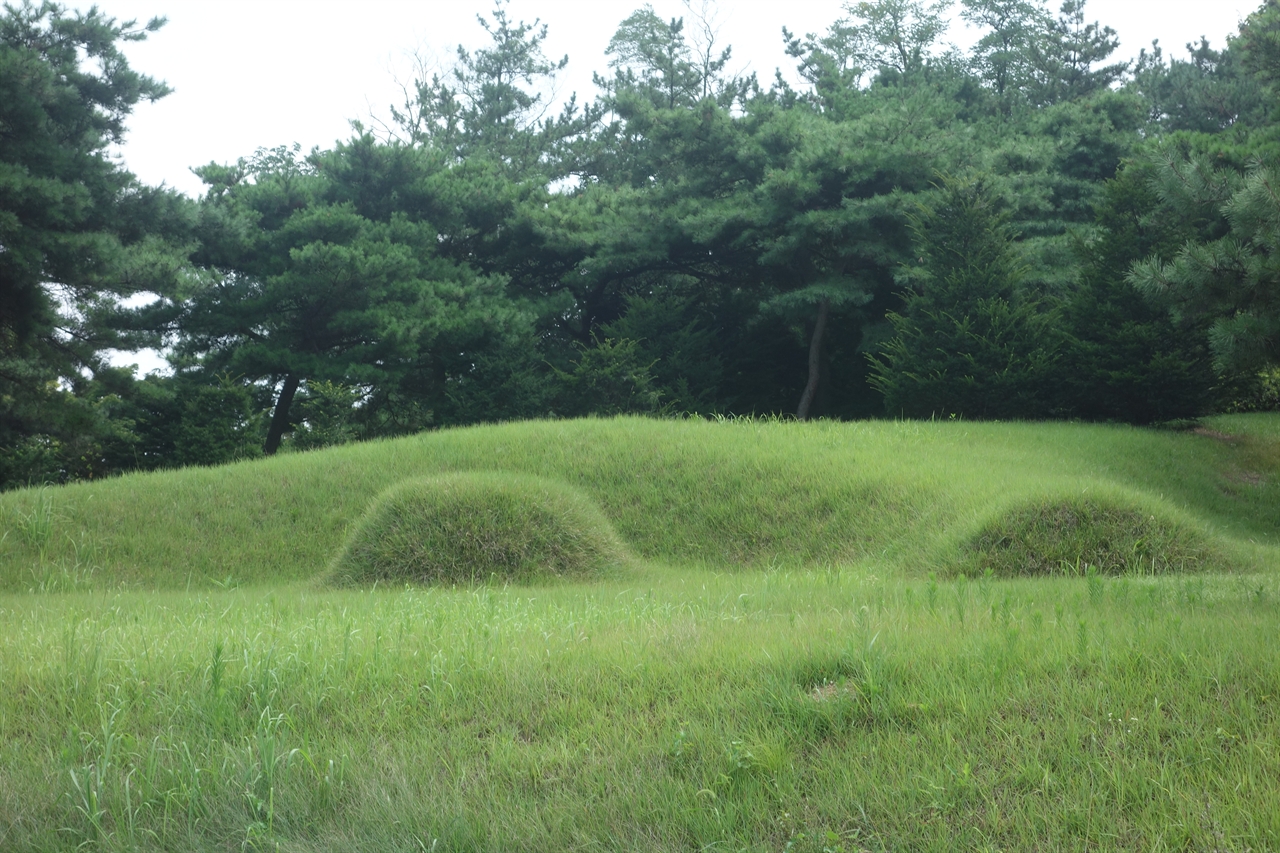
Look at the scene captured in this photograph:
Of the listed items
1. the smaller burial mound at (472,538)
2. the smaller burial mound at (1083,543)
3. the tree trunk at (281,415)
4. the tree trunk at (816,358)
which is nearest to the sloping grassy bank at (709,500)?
the smaller burial mound at (1083,543)

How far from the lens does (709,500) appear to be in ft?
41.2

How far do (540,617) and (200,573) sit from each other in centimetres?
668

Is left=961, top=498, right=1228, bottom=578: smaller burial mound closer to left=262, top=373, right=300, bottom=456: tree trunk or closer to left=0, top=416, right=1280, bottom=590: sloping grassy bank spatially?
left=0, top=416, right=1280, bottom=590: sloping grassy bank

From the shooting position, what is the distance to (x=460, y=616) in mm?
6750

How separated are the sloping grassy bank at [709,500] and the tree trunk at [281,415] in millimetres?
10881

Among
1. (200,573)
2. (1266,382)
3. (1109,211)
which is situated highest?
(1109,211)

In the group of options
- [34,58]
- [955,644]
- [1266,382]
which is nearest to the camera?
[955,644]

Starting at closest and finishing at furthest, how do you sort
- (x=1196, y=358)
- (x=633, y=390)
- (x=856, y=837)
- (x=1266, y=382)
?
(x=856, y=837) → (x=1196, y=358) → (x=1266, y=382) → (x=633, y=390)

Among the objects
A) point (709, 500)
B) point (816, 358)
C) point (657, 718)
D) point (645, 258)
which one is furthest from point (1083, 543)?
point (645, 258)

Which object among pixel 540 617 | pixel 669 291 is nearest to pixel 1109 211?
pixel 669 291

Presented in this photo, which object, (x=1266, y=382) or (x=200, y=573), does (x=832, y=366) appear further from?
(x=200, y=573)

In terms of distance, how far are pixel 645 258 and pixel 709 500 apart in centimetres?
1624

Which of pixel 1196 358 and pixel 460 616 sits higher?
pixel 1196 358

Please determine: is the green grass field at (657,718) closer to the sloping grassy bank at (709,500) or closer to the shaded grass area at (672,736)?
the shaded grass area at (672,736)
